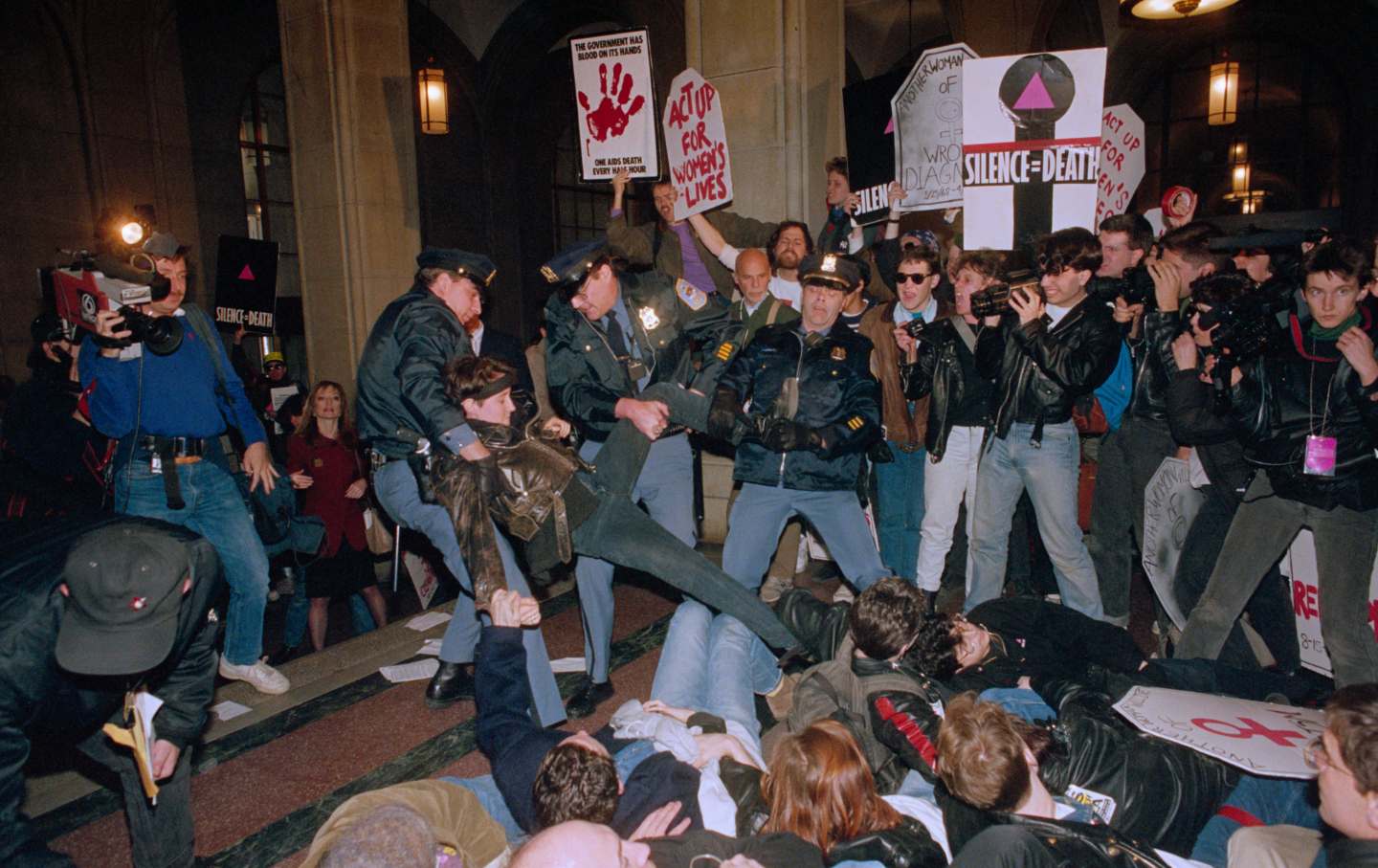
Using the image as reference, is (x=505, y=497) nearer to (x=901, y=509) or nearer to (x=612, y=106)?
(x=901, y=509)

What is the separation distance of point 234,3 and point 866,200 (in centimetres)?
1263

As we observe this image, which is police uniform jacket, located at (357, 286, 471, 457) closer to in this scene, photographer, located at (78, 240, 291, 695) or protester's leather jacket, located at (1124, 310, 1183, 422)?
photographer, located at (78, 240, 291, 695)

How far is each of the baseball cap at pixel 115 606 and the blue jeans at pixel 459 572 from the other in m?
1.62

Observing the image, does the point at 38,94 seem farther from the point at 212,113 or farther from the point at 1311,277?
the point at 1311,277

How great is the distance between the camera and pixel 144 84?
12.5 metres

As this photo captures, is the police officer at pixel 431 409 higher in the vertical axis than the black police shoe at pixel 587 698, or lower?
higher

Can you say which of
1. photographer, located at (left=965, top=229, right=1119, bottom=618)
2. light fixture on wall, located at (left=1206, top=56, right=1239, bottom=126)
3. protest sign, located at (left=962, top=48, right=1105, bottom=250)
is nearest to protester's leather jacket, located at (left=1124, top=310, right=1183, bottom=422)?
photographer, located at (left=965, top=229, right=1119, bottom=618)

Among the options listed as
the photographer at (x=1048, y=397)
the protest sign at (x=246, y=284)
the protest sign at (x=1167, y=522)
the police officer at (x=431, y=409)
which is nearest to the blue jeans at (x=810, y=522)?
the photographer at (x=1048, y=397)

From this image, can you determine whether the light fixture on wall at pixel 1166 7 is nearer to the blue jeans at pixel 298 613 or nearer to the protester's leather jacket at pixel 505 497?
the protester's leather jacket at pixel 505 497

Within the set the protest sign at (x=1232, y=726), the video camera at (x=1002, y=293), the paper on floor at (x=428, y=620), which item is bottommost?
the paper on floor at (x=428, y=620)

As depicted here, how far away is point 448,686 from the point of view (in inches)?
173

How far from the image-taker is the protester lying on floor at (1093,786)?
7.66 feet

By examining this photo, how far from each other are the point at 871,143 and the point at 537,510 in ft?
13.7

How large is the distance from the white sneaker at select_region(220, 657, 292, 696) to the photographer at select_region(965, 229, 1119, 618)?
13.1 ft
